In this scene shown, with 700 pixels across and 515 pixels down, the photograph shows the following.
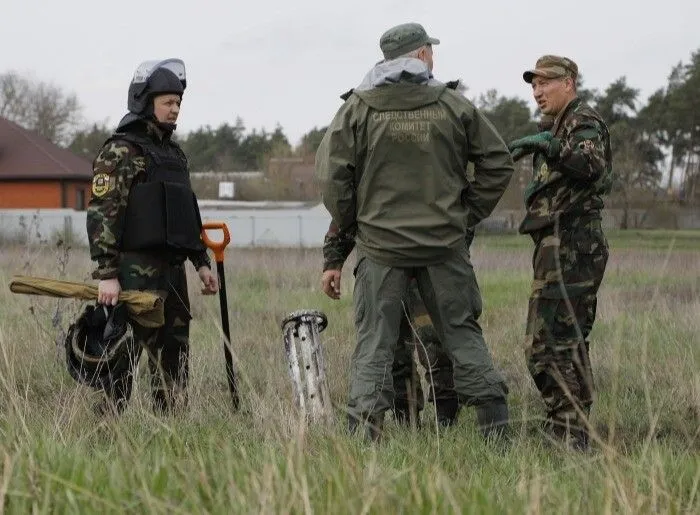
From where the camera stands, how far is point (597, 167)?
4727mm

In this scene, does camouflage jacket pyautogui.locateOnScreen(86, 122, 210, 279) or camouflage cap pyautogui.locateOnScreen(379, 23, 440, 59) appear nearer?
camouflage cap pyautogui.locateOnScreen(379, 23, 440, 59)

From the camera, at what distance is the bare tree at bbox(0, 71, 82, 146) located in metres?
62.8

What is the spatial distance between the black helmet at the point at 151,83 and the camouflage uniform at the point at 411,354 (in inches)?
40.0

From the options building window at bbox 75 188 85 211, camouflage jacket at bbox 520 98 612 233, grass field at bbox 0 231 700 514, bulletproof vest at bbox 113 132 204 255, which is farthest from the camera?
building window at bbox 75 188 85 211

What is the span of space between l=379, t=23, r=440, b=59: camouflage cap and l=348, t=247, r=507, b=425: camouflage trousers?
3.10 ft

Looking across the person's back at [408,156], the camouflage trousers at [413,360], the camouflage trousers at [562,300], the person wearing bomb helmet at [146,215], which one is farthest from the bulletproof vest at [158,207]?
the camouflage trousers at [562,300]

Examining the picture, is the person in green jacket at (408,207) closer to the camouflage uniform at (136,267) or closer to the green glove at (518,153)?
the green glove at (518,153)

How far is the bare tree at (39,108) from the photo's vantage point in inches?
2474

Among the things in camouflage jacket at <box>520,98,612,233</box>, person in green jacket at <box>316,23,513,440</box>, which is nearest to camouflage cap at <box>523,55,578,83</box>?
camouflage jacket at <box>520,98,612,233</box>

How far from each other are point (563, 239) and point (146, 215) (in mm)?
1951

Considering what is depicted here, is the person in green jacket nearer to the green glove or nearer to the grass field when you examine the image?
the green glove

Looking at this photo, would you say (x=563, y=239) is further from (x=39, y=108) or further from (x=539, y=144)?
(x=39, y=108)

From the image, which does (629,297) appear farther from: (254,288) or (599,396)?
(599,396)

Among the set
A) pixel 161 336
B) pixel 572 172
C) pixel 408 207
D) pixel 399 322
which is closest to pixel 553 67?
pixel 572 172
